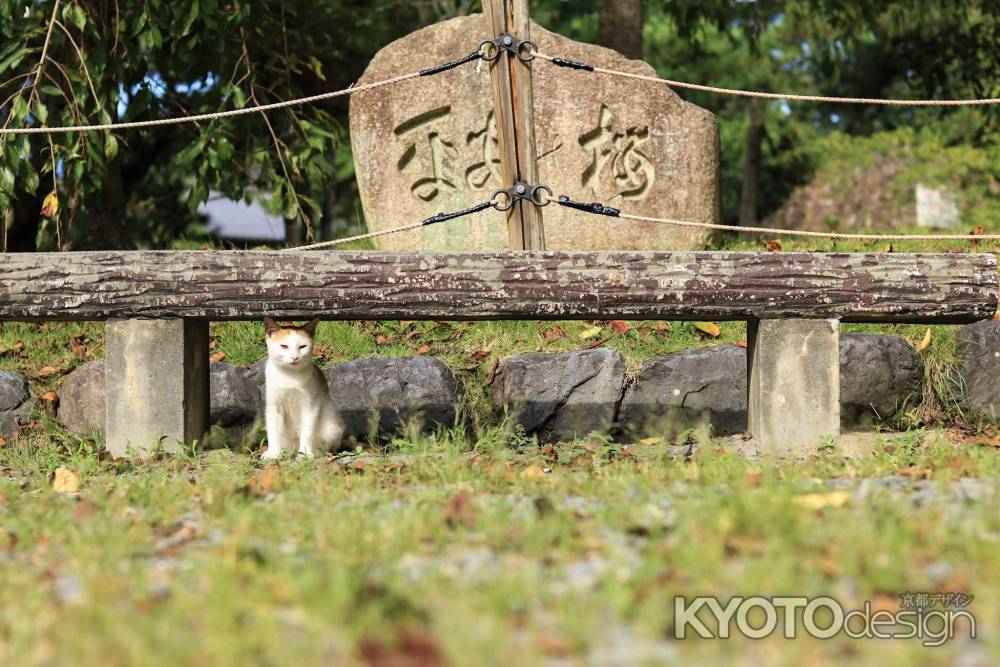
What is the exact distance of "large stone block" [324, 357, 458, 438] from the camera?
210 inches

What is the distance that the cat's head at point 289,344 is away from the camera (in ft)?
14.8

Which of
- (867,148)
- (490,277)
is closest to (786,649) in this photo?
(490,277)

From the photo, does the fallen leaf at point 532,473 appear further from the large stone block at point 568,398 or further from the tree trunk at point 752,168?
the tree trunk at point 752,168

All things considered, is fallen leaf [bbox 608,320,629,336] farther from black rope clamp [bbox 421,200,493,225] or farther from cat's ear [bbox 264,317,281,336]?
cat's ear [bbox 264,317,281,336]

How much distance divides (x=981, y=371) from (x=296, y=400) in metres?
3.36

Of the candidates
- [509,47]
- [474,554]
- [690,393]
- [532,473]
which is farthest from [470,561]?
[690,393]

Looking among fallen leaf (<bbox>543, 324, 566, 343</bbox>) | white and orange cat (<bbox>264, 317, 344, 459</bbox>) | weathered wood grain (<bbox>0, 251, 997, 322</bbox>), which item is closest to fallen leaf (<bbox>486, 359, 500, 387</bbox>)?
fallen leaf (<bbox>543, 324, 566, 343</bbox>)

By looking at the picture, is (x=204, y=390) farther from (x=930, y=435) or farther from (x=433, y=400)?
(x=930, y=435)

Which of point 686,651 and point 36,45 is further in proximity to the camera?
point 36,45

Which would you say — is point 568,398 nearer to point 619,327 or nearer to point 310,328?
point 619,327

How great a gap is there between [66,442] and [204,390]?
2.25 ft

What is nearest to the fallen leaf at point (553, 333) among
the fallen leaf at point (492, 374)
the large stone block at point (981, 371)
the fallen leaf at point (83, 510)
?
the fallen leaf at point (492, 374)

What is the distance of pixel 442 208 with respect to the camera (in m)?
7.14

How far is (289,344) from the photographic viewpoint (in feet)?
14.8
